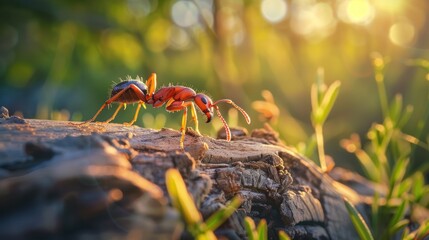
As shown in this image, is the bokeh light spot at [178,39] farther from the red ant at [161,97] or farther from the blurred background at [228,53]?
the red ant at [161,97]

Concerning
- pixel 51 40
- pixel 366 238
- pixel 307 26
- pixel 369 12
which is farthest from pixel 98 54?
pixel 366 238

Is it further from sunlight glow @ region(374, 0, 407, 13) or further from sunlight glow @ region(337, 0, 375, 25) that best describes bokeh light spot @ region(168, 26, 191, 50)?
sunlight glow @ region(374, 0, 407, 13)

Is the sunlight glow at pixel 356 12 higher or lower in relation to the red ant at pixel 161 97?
higher

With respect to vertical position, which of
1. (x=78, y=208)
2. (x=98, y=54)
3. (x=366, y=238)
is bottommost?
(x=366, y=238)

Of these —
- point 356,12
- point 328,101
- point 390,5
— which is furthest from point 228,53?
point 328,101

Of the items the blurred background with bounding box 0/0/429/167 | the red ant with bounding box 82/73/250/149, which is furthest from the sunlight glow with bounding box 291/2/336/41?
the red ant with bounding box 82/73/250/149

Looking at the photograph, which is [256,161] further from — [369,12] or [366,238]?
[369,12]

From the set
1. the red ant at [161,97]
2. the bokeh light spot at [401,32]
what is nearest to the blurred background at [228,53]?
the bokeh light spot at [401,32]
